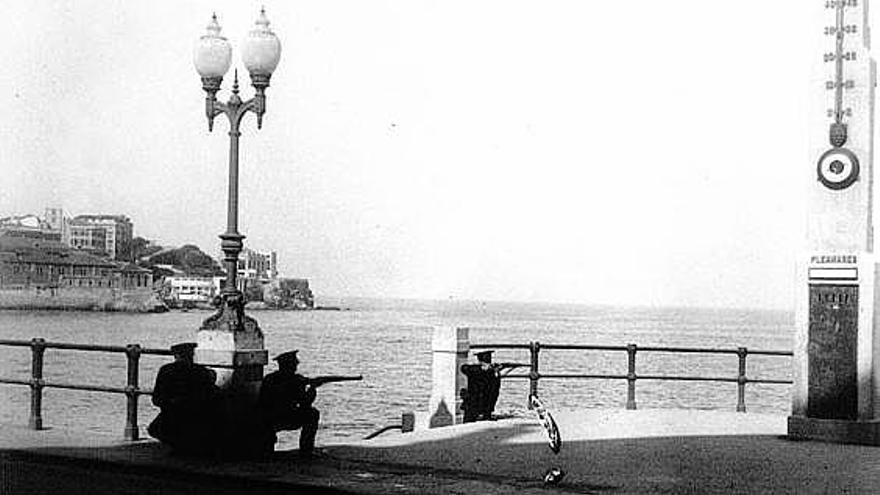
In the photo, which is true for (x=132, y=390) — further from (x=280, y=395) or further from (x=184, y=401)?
(x=280, y=395)

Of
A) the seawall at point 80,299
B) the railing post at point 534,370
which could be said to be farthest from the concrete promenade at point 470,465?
the seawall at point 80,299

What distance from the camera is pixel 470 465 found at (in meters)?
11.8

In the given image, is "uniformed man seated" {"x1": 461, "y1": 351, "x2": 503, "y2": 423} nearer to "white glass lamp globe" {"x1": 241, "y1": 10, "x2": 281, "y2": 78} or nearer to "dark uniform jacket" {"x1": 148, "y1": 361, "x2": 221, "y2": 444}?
"dark uniform jacket" {"x1": 148, "y1": 361, "x2": 221, "y2": 444}

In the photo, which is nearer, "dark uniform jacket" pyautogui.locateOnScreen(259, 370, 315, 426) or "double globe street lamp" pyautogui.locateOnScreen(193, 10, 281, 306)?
"dark uniform jacket" pyautogui.locateOnScreen(259, 370, 315, 426)

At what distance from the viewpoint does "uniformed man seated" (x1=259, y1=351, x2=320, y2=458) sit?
39.1 feet

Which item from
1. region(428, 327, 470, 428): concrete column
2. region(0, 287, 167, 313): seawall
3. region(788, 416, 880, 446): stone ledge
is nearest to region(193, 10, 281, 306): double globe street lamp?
region(428, 327, 470, 428): concrete column

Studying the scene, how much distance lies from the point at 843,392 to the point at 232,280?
21.4 ft

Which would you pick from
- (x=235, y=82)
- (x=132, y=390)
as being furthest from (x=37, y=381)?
(x=235, y=82)

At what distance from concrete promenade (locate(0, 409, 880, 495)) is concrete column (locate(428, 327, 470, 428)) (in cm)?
142

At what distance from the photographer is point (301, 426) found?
12.4 meters

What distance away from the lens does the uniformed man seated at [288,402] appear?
11922 mm

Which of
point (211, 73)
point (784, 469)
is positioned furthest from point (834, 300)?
point (211, 73)

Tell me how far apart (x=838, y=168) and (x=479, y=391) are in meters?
5.02

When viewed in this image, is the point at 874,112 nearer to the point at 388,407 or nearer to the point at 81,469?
the point at 81,469
